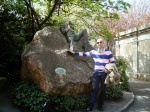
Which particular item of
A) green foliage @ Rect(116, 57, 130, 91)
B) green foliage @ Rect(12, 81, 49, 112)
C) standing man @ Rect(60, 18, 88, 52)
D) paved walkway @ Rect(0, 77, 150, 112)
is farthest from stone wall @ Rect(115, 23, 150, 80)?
green foliage @ Rect(12, 81, 49, 112)

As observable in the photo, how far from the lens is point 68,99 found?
7555 mm

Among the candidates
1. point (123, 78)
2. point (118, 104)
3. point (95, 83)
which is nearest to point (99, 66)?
point (95, 83)

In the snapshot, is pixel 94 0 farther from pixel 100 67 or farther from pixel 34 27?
pixel 100 67

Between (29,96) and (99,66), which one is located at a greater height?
(99,66)

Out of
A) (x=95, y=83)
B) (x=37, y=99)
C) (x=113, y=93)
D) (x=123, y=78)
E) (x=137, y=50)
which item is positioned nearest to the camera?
(x=37, y=99)

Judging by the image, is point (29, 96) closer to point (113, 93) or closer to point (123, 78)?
point (113, 93)

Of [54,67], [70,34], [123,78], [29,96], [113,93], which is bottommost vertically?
[113,93]

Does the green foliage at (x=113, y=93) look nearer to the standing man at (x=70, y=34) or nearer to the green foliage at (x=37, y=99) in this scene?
the green foliage at (x=37, y=99)

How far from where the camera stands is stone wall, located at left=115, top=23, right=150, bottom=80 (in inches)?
675

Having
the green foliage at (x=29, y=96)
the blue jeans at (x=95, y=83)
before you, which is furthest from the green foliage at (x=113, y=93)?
the green foliage at (x=29, y=96)

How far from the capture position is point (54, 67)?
775 centimetres

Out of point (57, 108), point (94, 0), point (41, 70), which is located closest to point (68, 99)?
point (57, 108)

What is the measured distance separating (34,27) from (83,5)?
2808mm

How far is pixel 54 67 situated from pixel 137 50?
1251cm
